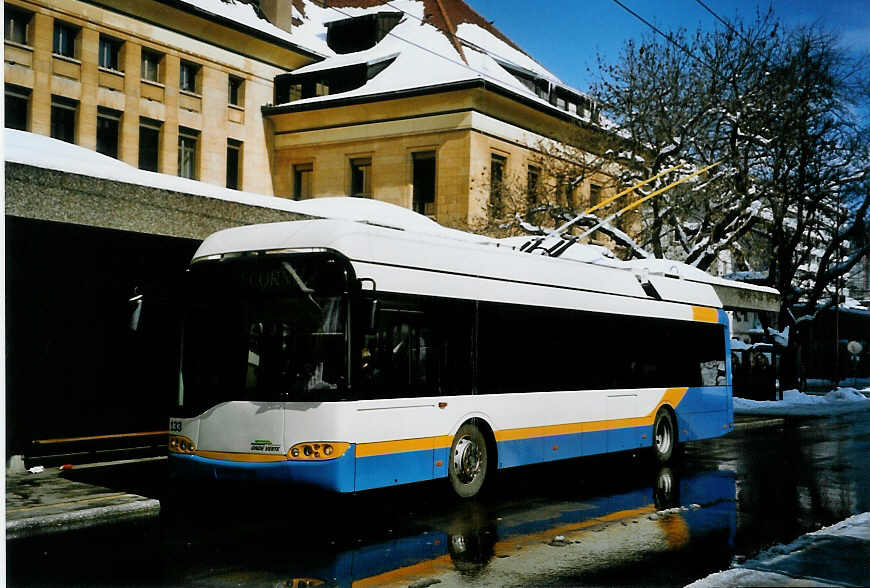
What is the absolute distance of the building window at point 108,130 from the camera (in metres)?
40.9

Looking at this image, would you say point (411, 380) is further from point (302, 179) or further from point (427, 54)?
point (302, 179)

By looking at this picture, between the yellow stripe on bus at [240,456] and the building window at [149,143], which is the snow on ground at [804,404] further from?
the building window at [149,143]

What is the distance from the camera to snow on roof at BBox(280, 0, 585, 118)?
4497 cm

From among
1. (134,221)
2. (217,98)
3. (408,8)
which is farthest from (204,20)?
(134,221)

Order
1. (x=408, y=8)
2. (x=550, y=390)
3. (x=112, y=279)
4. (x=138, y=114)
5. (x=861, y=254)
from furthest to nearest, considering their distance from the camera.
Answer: (x=408, y=8) < (x=138, y=114) < (x=861, y=254) < (x=112, y=279) < (x=550, y=390)

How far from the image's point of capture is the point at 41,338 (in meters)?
15.0

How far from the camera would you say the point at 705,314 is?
59.4 feet

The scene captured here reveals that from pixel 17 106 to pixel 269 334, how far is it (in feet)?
106

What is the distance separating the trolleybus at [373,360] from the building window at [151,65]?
108ft

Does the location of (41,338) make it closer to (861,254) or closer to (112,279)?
(112,279)

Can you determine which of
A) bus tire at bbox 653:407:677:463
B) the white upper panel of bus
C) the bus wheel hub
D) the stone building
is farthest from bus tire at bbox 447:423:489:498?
the stone building

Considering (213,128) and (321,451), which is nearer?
(321,451)

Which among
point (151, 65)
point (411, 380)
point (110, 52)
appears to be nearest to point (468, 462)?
point (411, 380)

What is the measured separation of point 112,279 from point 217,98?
1213 inches
